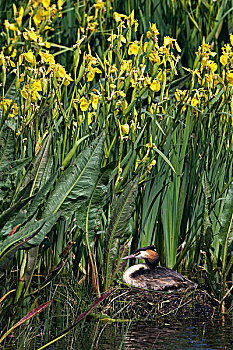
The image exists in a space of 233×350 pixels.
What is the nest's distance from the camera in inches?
108

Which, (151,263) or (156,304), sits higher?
(151,263)

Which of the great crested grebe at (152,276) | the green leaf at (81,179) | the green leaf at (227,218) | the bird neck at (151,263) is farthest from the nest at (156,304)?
the green leaf at (81,179)

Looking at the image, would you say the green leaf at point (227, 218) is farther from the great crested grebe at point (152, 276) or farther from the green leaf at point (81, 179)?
the green leaf at point (81, 179)

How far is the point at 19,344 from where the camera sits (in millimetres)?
2184

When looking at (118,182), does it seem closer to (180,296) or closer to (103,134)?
(103,134)

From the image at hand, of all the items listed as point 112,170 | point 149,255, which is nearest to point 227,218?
point 149,255

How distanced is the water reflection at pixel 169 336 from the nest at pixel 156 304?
0.40 feet

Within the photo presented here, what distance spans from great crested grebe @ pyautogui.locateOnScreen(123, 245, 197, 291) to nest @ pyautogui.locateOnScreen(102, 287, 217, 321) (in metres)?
0.04

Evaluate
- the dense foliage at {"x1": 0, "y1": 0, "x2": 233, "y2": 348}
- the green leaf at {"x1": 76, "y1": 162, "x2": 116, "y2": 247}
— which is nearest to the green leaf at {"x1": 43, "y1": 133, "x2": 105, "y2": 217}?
the dense foliage at {"x1": 0, "y1": 0, "x2": 233, "y2": 348}

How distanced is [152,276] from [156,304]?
0.23m

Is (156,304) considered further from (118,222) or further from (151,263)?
(118,222)

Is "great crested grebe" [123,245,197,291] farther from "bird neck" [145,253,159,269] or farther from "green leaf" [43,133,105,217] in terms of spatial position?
"green leaf" [43,133,105,217]

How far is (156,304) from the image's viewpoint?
2.82m

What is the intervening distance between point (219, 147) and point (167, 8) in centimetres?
222
